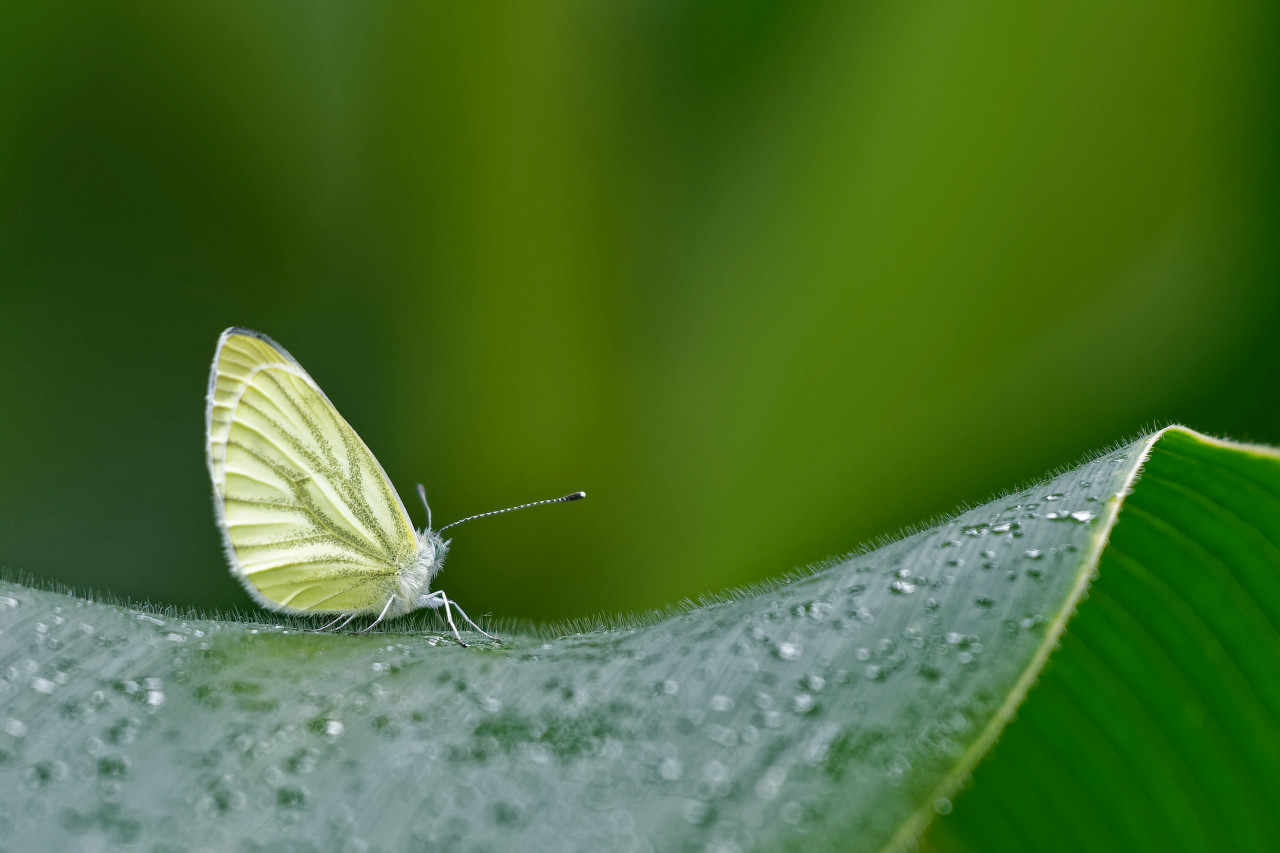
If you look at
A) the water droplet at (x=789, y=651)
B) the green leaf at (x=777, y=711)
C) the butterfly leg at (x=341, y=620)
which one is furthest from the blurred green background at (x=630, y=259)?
the water droplet at (x=789, y=651)

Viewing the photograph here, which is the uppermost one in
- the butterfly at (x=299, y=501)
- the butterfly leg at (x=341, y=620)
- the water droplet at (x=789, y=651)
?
the water droplet at (x=789, y=651)

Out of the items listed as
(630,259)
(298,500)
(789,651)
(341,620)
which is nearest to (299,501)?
(298,500)

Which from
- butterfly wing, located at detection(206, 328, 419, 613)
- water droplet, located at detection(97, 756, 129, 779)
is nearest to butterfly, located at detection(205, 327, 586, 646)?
butterfly wing, located at detection(206, 328, 419, 613)

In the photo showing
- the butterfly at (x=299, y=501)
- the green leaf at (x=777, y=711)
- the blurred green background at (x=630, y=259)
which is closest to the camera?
the green leaf at (x=777, y=711)

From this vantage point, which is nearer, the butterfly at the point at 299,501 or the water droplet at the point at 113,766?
the water droplet at the point at 113,766

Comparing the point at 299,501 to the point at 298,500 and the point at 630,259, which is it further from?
the point at 630,259

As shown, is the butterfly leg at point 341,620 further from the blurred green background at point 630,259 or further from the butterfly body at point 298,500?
the blurred green background at point 630,259
